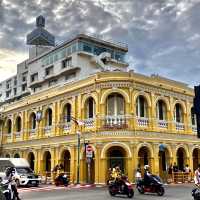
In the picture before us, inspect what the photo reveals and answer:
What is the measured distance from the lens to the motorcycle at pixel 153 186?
19656 millimetres

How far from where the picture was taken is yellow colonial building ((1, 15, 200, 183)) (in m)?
28.5

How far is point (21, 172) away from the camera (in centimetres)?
2848

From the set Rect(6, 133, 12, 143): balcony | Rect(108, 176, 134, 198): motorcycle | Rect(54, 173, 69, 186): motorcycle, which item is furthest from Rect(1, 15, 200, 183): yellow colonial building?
Rect(108, 176, 134, 198): motorcycle

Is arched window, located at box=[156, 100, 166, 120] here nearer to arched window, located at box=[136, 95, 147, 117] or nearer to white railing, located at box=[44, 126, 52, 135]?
arched window, located at box=[136, 95, 147, 117]

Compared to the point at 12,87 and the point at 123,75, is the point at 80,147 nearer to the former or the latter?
the point at 123,75

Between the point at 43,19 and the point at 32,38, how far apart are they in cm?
713

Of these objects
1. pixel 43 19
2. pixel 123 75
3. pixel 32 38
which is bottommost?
pixel 123 75

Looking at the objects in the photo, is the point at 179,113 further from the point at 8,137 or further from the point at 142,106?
the point at 8,137

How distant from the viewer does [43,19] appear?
71.5 meters

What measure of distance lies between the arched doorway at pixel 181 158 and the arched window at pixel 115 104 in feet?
26.5

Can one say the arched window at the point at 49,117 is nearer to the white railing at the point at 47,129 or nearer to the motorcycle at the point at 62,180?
the white railing at the point at 47,129

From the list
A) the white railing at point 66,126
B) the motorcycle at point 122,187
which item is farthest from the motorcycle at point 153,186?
the white railing at point 66,126

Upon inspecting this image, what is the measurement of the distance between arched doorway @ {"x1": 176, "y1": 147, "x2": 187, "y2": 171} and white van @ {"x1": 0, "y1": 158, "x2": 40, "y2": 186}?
1423cm

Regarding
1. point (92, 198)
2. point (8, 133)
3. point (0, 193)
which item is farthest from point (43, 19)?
point (0, 193)
